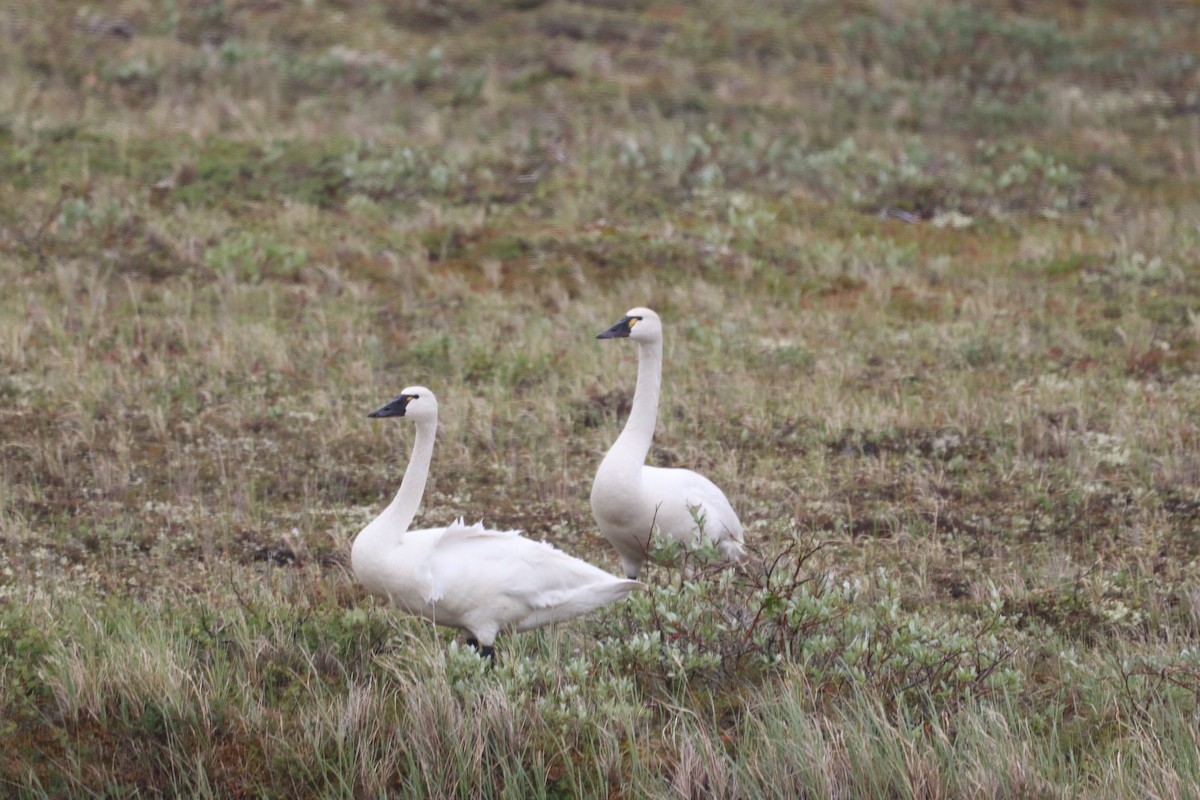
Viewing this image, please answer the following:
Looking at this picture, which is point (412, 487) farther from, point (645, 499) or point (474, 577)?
point (645, 499)

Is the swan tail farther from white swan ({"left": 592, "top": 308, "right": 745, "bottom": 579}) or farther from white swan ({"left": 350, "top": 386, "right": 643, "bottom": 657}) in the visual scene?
white swan ({"left": 592, "top": 308, "right": 745, "bottom": 579})

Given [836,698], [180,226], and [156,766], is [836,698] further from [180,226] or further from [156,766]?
[180,226]

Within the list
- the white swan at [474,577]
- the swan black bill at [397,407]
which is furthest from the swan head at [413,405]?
the white swan at [474,577]

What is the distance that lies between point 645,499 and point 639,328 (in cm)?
112

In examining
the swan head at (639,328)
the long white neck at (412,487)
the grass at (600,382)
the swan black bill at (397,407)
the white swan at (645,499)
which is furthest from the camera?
the swan head at (639,328)

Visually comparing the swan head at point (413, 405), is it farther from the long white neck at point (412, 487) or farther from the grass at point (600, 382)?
the grass at point (600, 382)

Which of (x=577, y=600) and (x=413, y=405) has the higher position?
(x=413, y=405)

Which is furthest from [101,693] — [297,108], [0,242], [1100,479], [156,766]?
[297,108]

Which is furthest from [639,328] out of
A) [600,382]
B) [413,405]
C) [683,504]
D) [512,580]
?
[600,382]

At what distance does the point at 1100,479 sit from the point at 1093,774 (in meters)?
4.74

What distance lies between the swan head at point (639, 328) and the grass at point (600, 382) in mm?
1301

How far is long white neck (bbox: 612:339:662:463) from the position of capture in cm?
741

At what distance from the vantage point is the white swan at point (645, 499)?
7.32 m

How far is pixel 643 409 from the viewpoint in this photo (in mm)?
7730
